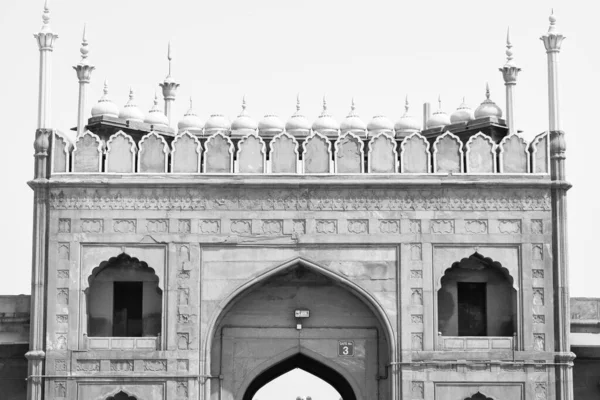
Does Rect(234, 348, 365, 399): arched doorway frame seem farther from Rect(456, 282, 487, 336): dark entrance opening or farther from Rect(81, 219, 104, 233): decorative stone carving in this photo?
Rect(81, 219, 104, 233): decorative stone carving

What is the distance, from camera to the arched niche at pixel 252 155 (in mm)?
23578

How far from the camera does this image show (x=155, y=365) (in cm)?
2320

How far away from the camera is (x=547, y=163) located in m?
23.6

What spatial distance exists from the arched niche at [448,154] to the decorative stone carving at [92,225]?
5166 millimetres

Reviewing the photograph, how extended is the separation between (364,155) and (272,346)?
3.28 m

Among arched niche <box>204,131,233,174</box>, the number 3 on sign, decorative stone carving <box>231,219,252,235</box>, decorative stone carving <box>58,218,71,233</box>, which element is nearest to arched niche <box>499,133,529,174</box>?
the number 3 on sign

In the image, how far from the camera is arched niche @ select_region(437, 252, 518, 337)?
23.8 metres

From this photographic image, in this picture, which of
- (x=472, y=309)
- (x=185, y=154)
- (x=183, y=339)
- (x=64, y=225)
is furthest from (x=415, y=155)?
(x=64, y=225)

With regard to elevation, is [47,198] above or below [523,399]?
above

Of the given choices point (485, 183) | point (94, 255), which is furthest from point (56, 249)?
point (485, 183)

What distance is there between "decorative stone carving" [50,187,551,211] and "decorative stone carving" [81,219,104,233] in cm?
20

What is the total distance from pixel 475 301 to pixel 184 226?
4646 millimetres

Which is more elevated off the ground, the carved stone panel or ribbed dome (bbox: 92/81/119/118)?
ribbed dome (bbox: 92/81/119/118)

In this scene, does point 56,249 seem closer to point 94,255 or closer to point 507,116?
point 94,255
